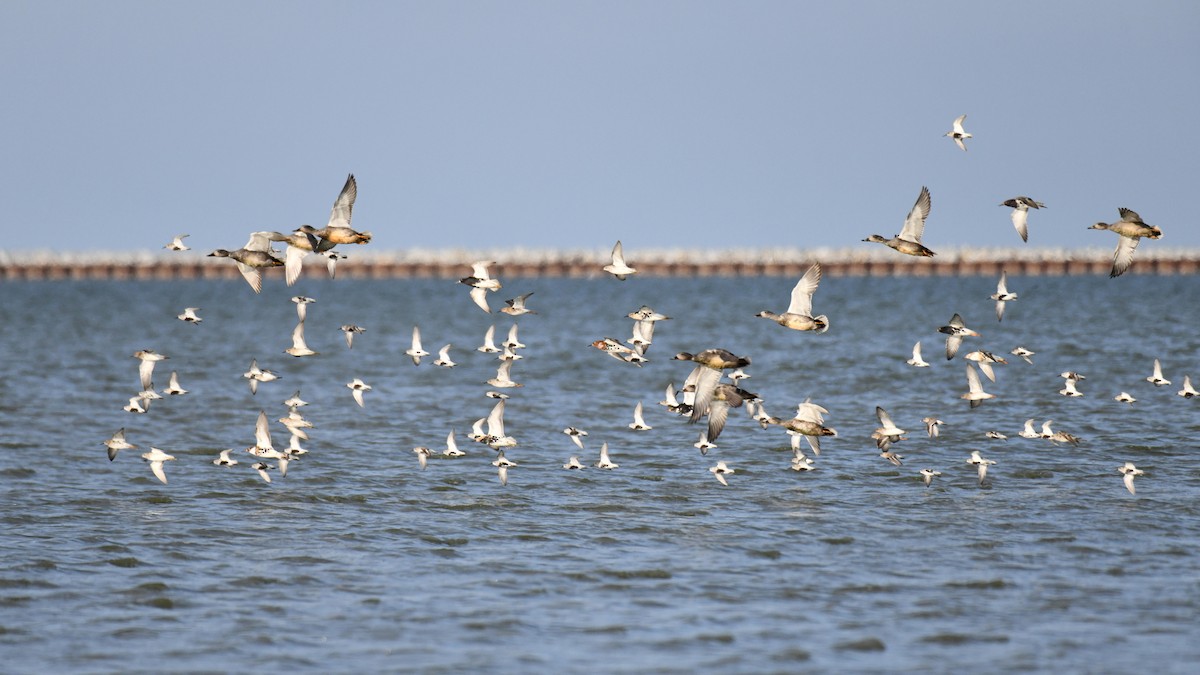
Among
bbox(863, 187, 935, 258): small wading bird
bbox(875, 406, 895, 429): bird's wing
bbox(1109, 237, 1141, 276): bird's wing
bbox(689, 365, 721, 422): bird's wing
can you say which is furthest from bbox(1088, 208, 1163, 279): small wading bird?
bbox(689, 365, 721, 422): bird's wing

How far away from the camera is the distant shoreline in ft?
422

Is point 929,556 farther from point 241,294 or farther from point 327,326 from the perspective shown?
point 241,294

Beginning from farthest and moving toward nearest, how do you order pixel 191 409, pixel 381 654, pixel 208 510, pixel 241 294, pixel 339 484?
pixel 241 294 → pixel 191 409 → pixel 339 484 → pixel 208 510 → pixel 381 654

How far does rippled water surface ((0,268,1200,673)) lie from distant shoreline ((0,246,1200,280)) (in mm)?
91521

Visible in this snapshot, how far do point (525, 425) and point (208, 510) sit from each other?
10667 mm

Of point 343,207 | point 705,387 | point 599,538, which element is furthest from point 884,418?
point 343,207

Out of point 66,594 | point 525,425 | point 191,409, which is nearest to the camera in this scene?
point 66,594

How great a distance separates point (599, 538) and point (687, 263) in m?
120

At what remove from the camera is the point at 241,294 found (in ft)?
376

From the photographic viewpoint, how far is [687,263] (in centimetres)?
13838

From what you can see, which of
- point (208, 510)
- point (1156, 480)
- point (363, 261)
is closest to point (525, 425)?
point (208, 510)

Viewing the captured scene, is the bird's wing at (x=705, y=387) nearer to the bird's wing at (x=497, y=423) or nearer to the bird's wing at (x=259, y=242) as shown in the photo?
the bird's wing at (x=497, y=423)

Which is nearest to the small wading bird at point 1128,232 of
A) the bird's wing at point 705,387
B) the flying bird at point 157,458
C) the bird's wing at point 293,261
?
the bird's wing at point 705,387

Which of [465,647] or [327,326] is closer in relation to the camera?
[465,647]
